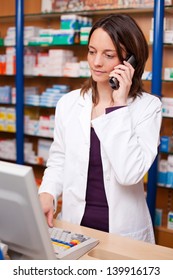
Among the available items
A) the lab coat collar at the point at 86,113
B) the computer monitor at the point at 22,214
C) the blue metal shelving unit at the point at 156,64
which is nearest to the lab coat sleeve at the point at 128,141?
the lab coat collar at the point at 86,113

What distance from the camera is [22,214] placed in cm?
111

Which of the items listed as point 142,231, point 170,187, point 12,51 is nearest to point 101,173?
point 142,231

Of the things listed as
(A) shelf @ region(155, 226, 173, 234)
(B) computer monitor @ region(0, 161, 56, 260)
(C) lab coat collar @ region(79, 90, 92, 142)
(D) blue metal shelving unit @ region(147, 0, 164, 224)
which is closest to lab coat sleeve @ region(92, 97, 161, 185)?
(C) lab coat collar @ region(79, 90, 92, 142)

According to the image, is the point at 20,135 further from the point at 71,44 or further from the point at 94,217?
the point at 94,217

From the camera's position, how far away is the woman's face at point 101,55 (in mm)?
1977

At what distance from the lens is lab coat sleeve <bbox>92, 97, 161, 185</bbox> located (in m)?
1.85

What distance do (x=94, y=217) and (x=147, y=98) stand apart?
0.65 metres

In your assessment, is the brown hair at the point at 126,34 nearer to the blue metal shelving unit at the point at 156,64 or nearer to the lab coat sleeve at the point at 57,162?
the lab coat sleeve at the point at 57,162

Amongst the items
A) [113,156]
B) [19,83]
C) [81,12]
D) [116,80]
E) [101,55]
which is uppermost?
[81,12]

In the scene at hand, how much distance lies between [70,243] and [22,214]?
0.52 metres

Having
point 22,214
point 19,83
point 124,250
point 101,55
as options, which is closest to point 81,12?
point 19,83

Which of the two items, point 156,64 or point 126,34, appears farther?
point 156,64

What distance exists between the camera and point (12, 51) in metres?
4.73

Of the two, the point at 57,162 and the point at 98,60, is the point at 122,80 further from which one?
the point at 57,162
